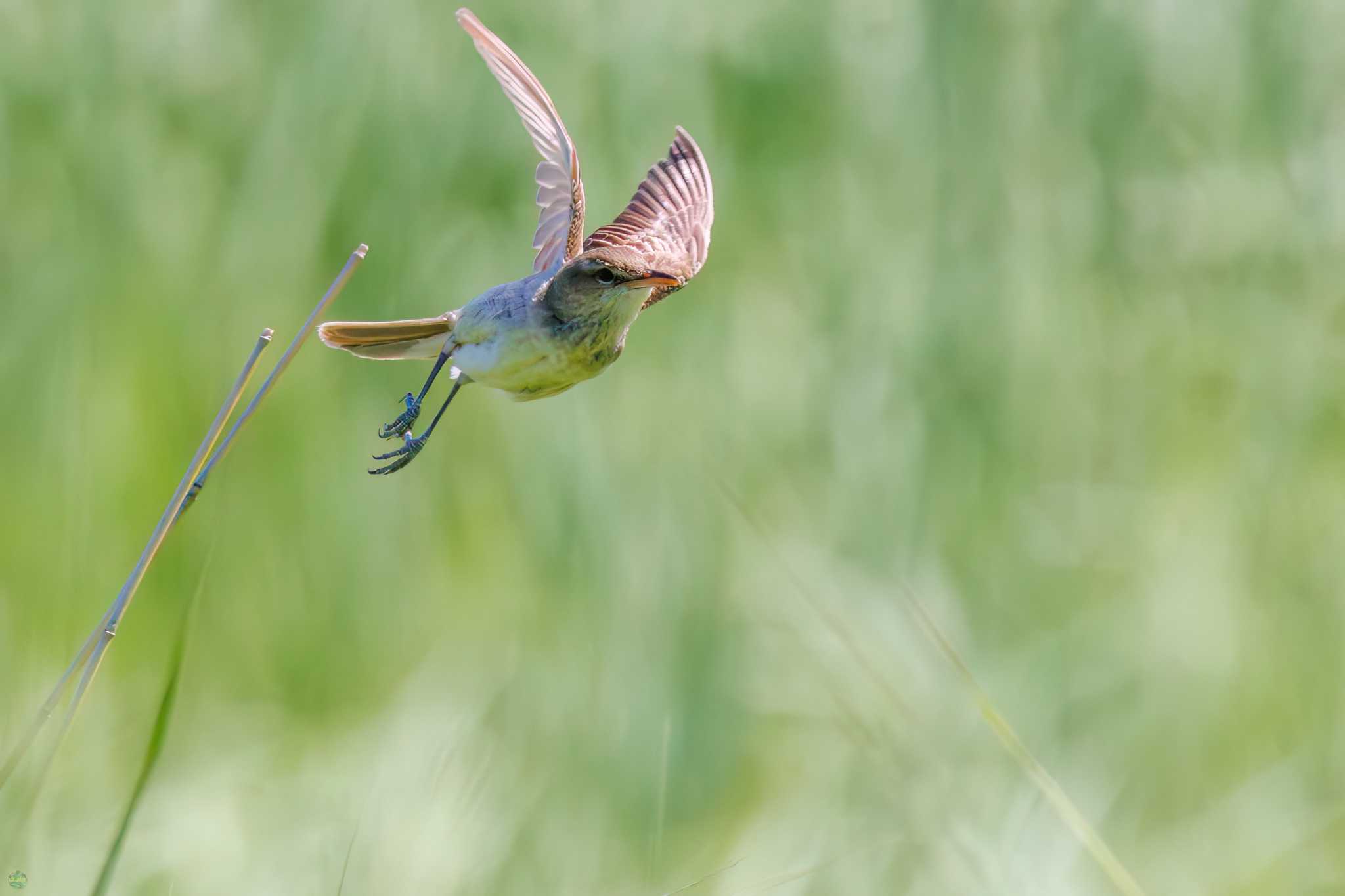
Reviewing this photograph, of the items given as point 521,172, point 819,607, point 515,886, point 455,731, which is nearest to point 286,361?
point 819,607

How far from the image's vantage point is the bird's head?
4.89 ft

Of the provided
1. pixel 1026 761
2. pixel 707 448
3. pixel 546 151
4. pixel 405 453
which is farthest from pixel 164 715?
pixel 707 448

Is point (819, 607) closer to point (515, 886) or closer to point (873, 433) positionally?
point (515, 886)

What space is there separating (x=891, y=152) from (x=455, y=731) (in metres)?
1.55

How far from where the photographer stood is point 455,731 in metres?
1.89

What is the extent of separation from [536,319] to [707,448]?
966 mm

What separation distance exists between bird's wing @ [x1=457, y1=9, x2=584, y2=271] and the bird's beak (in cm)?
11

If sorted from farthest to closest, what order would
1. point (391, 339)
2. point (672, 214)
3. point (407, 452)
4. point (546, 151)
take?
1. point (672, 214)
2. point (391, 339)
3. point (546, 151)
4. point (407, 452)

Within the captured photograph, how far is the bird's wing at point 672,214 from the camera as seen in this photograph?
1.85 m

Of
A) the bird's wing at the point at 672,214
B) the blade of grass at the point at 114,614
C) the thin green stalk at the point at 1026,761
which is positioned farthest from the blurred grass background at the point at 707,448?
the blade of grass at the point at 114,614

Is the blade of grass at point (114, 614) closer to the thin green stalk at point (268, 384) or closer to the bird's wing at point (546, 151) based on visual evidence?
the thin green stalk at point (268, 384)

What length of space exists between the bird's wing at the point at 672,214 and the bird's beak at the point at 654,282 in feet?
0.86

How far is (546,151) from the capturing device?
1.58 m

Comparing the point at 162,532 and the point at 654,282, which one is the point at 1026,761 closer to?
the point at 654,282
